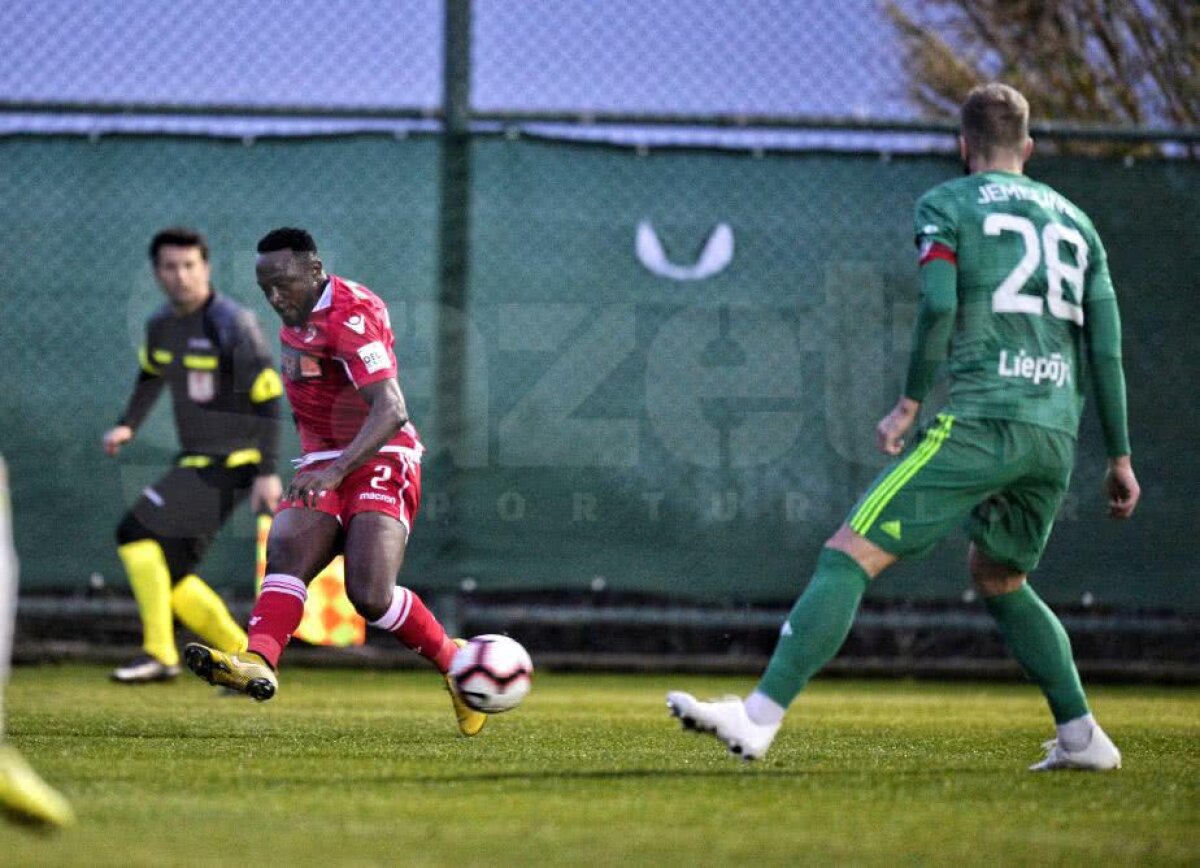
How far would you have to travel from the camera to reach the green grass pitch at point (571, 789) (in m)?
3.71

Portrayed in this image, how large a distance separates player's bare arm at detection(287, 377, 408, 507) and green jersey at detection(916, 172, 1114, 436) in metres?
1.98

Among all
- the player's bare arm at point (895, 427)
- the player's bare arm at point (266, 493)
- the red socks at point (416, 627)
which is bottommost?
the red socks at point (416, 627)

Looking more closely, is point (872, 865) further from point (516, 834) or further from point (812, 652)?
point (812, 652)

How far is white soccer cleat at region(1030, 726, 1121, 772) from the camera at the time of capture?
5316 mm

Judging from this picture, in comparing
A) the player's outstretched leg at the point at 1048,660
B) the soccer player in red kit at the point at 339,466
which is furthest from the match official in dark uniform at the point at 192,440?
the player's outstretched leg at the point at 1048,660

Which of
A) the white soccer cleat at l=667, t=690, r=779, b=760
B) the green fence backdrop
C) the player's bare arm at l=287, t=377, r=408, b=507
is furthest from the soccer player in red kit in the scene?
the green fence backdrop

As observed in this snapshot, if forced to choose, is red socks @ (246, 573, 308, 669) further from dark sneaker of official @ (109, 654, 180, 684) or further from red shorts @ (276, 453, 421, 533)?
dark sneaker of official @ (109, 654, 180, 684)

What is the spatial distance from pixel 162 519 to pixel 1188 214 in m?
5.68

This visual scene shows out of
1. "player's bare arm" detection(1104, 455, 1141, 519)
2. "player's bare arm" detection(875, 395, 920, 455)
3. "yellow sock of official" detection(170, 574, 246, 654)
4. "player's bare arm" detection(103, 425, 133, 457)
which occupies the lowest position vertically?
"yellow sock of official" detection(170, 574, 246, 654)

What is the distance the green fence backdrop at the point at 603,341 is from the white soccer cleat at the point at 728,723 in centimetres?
491

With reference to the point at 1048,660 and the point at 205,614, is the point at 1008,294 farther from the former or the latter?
the point at 205,614

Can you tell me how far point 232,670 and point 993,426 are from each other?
2598mm

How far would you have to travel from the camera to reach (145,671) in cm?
918

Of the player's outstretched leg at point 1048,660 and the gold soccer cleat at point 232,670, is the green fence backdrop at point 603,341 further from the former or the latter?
the player's outstretched leg at point 1048,660
